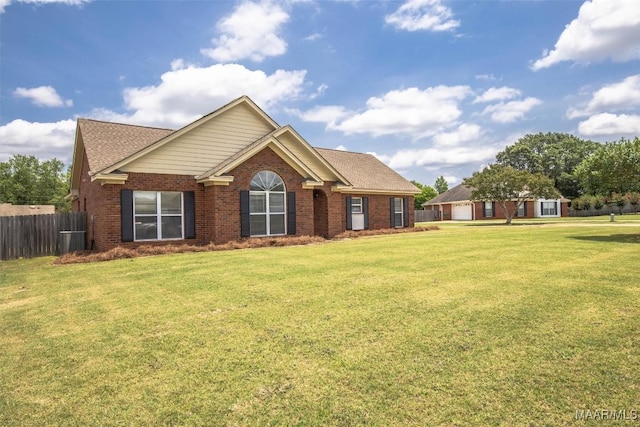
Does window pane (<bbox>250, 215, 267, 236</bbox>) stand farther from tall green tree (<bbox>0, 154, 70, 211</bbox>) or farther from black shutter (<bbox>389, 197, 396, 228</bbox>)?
tall green tree (<bbox>0, 154, 70, 211</bbox>)

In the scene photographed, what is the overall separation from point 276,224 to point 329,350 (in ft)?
45.4

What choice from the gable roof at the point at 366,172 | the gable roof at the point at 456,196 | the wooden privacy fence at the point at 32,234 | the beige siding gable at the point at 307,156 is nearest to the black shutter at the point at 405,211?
the gable roof at the point at 366,172

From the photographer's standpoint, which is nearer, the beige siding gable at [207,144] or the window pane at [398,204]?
the beige siding gable at [207,144]

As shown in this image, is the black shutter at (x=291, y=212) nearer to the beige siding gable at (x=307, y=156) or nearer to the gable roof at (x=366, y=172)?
the beige siding gable at (x=307, y=156)

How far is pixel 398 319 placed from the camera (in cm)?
534

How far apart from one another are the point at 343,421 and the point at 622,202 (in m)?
68.7

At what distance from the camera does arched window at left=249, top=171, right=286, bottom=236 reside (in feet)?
56.9

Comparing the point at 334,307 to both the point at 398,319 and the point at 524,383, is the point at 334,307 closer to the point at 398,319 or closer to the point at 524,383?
the point at 398,319

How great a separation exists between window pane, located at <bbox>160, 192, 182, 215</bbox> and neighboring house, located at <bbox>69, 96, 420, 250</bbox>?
0.13 feet

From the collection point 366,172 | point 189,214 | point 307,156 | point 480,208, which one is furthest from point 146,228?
point 480,208

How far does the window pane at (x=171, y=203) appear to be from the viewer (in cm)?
1590

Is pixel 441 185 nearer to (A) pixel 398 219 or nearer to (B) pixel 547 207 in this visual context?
(B) pixel 547 207

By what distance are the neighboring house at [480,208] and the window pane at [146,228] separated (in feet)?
133

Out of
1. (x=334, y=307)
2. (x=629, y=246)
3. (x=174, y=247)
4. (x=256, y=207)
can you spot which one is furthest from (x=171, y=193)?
(x=629, y=246)
